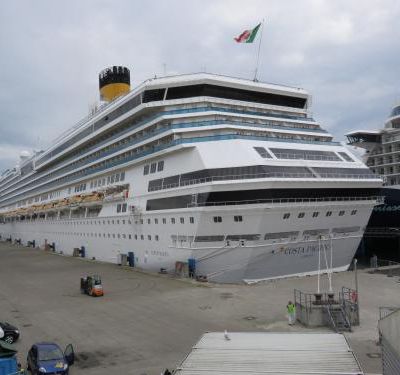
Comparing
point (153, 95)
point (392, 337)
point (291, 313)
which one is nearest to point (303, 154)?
point (153, 95)

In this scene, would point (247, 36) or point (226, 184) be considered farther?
point (247, 36)

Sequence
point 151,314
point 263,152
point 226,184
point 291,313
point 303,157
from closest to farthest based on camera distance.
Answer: point 291,313 → point 151,314 → point 226,184 → point 263,152 → point 303,157

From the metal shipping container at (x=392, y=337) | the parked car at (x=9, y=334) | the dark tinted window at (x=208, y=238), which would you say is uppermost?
the dark tinted window at (x=208, y=238)

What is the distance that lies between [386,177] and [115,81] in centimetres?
2929

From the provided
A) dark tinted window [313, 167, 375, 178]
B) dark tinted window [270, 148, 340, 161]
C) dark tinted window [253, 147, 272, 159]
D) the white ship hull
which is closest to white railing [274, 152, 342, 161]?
dark tinted window [270, 148, 340, 161]

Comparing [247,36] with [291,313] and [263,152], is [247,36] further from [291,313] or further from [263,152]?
[291,313]

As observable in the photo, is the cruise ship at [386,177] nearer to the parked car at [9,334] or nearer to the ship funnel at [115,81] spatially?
the ship funnel at [115,81]

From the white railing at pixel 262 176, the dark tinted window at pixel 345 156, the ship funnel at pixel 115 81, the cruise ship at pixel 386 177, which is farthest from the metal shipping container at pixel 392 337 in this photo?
the ship funnel at pixel 115 81

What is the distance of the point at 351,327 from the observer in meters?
15.6

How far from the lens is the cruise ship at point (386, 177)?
40.8 m

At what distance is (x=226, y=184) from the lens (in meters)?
22.9

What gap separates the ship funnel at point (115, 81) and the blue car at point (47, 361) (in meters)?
35.7

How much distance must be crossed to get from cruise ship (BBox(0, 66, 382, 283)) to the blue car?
12.4 m

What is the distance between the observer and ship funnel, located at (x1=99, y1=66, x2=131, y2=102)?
4488 centimetres
